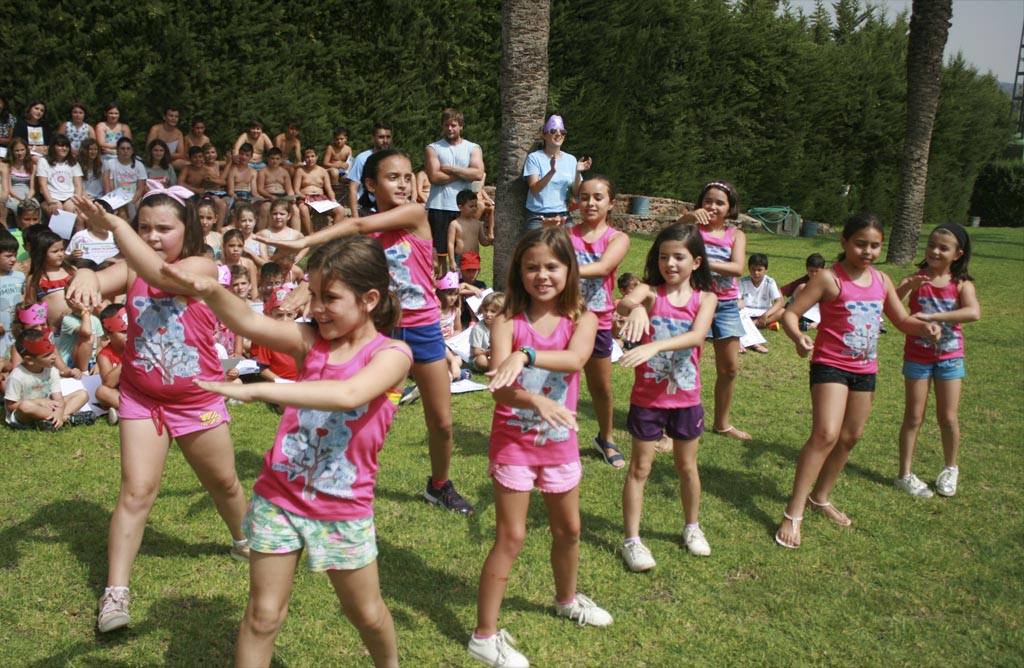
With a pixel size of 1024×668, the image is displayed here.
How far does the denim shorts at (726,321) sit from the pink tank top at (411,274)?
2739 millimetres

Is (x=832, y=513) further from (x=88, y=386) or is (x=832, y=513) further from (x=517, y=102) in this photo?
(x=517, y=102)

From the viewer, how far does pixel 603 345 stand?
6043 mm

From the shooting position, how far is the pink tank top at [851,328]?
202 inches

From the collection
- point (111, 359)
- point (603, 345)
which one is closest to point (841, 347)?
point (603, 345)

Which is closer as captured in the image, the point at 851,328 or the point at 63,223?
the point at 851,328

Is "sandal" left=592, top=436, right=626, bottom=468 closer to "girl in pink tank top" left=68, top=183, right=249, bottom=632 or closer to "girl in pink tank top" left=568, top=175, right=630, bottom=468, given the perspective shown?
"girl in pink tank top" left=568, top=175, right=630, bottom=468

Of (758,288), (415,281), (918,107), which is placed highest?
(918,107)

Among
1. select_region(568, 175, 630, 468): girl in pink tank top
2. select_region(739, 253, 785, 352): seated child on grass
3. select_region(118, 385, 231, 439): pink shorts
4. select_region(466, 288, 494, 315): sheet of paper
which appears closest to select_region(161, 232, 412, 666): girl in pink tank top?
select_region(118, 385, 231, 439): pink shorts

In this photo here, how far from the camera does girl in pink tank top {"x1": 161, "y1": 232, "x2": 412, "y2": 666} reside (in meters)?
2.93

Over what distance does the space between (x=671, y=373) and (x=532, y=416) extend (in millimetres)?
1268

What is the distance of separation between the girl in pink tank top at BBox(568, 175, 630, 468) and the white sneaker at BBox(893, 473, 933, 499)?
1972mm

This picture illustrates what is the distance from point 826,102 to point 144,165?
1919 cm

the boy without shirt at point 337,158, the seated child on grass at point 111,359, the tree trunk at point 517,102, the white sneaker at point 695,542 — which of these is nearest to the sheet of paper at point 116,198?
the boy without shirt at point 337,158

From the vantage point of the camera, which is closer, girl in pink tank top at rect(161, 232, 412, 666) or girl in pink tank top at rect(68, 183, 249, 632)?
girl in pink tank top at rect(161, 232, 412, 666)
